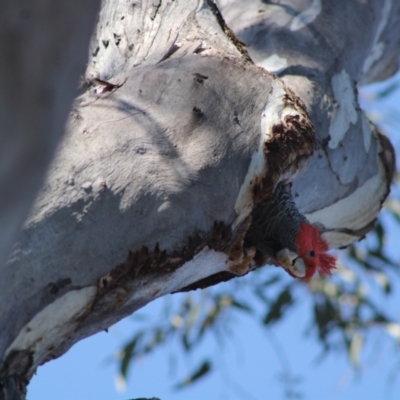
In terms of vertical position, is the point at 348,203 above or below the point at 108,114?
below

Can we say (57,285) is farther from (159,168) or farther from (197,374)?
(197,374)

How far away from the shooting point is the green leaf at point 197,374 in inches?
138

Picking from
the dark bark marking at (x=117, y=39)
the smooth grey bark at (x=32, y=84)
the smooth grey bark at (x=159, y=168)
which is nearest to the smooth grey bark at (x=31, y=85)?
the smooth grey bark at (x=32, y=84)

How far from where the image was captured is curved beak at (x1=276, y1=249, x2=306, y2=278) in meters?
1.68

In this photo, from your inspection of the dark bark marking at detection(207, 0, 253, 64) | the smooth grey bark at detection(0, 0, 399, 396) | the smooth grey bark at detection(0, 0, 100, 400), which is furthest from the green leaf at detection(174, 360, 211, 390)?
the smooth grey bark at detection(0, 0, 100, 400)

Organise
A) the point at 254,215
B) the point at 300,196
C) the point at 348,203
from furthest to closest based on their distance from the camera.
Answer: the point at 348,203 → the point at 300,196 → the point at 254,215

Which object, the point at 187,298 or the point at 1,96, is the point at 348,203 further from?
the point at 187,298

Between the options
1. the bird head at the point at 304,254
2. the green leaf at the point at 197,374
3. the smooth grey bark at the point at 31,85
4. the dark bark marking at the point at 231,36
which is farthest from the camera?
the green leaf at the point at 197,374

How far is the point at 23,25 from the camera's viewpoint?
0.42 meters

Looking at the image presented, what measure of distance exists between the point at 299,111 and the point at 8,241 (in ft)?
3.43

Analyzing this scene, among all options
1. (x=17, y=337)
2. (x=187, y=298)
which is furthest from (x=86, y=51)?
(x=187, y=298)

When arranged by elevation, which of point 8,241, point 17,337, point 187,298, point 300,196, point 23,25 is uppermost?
point 23,25

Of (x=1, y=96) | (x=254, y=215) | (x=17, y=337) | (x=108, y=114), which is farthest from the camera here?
(x=254, y=215)

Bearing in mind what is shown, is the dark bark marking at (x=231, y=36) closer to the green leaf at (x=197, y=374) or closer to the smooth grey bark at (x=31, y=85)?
the smooth grey bark at (x=31, y=85)
